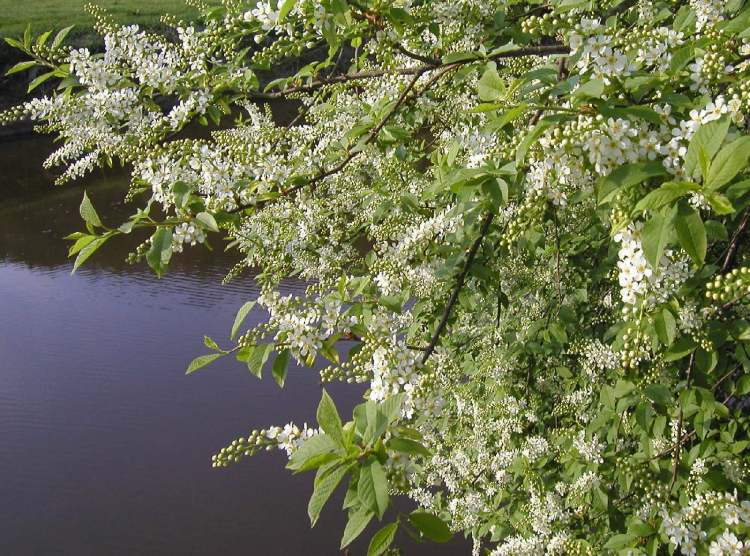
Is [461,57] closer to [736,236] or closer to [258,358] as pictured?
[736,236]

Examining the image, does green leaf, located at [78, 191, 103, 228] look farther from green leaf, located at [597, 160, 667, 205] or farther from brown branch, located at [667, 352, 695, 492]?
brown branch, located at [667, 352, 695, 492]

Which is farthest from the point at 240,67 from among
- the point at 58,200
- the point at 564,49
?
the point at 58,200

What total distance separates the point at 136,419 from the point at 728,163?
19.0ft

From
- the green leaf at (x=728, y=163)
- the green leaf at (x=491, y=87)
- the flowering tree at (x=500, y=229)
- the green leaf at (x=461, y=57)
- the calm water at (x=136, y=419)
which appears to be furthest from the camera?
the calm water at (x=136, y=419)

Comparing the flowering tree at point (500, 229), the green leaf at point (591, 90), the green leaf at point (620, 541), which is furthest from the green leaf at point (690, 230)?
the green leaf at point (620, 541)

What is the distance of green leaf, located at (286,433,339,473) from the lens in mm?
1207

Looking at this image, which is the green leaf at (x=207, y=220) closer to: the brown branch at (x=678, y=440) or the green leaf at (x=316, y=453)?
the green leaf at (x=316, y=453)

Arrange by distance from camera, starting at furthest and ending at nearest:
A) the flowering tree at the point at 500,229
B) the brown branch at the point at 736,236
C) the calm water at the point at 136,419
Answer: the calm water at the point at 136,419 → the brown branch at the point at 736,236 → the flowering tree at the point at 500,229

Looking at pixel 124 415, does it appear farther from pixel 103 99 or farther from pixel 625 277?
pixel 625 277

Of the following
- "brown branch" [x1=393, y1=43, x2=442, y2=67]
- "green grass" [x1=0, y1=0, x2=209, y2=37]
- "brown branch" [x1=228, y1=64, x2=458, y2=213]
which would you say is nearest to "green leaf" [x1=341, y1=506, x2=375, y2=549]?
"brown branch" [x1=228, y1=64, x2=458, y2=213]

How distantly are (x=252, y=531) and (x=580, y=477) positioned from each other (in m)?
2.91

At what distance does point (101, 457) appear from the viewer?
5676 mm

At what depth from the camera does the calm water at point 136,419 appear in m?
4.95

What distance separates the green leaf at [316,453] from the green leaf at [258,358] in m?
0.43
